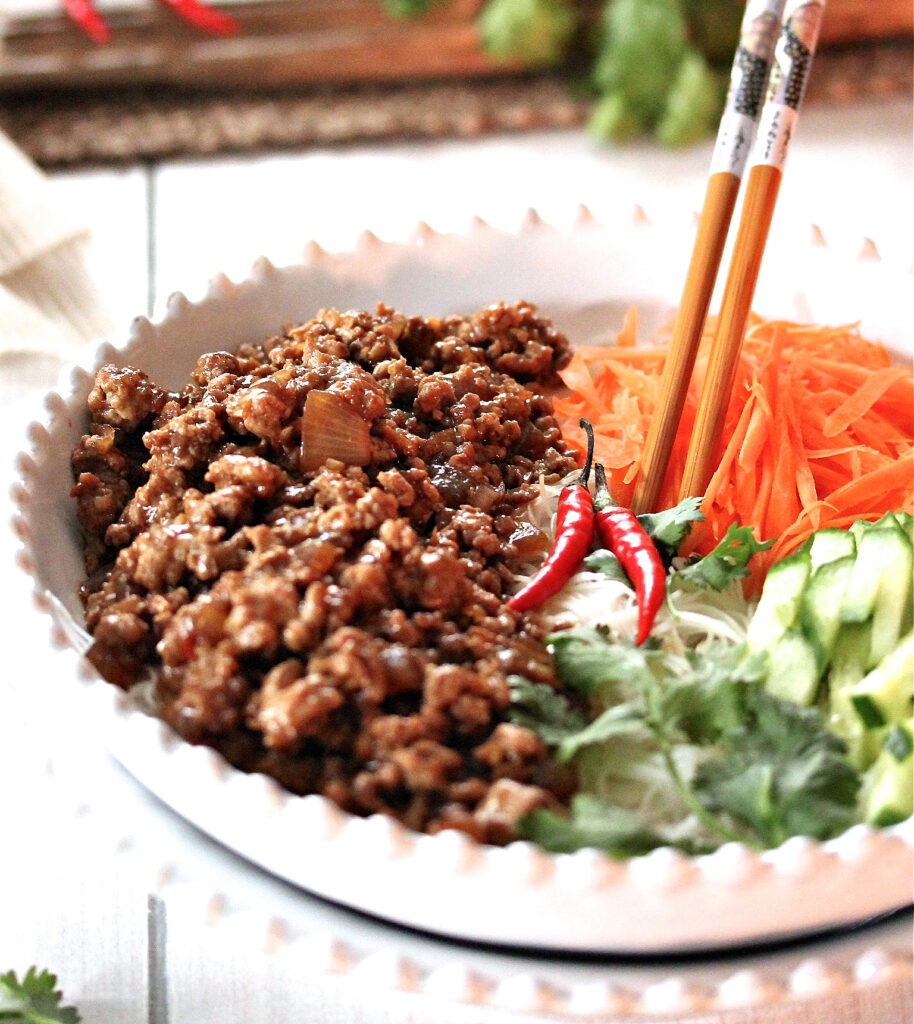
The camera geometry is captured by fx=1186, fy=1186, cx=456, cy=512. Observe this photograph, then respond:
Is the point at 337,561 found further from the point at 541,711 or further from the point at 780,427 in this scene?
the point at 780,427

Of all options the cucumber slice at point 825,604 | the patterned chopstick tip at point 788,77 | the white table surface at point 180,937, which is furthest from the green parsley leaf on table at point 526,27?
the cucumber slice at point 825,604

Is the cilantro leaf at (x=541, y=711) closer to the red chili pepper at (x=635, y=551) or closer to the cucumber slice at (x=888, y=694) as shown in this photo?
the red chili pepper at (x=635, y=551)

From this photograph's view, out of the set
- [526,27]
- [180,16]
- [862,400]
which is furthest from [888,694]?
[180,16]

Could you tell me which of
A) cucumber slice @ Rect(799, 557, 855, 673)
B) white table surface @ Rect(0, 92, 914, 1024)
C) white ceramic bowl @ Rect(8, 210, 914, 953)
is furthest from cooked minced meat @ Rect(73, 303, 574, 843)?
cucumber slice @ Rect(799, 557, 855, 673)

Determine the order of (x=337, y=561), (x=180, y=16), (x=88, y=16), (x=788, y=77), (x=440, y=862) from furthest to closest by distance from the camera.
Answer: (x=180, y=16) → (x=88, y=16) → (x=788, y=77) → (x=337, y=561) → (x=440, y=862)

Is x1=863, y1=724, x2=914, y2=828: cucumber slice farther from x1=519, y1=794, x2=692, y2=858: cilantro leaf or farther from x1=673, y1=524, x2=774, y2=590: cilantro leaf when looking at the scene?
x1=673, y1=524, x2=774, y2=590: cilantro leaf
